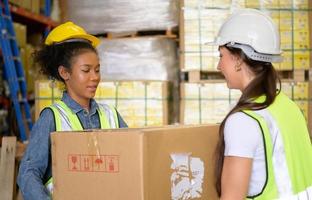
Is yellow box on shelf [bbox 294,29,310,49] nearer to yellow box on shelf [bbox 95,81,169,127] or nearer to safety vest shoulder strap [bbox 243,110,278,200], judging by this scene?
yellow box on shelf [bbox 95,81,169,127]

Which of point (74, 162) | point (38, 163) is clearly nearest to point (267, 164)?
point (74, 162)

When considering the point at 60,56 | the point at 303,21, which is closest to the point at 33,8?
the point at 303,21

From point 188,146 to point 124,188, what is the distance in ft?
1.10

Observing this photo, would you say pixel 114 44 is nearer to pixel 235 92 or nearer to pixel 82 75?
pixel 235 92

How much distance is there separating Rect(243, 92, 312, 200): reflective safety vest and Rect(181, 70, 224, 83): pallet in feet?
11.2

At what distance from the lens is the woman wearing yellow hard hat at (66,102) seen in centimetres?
252

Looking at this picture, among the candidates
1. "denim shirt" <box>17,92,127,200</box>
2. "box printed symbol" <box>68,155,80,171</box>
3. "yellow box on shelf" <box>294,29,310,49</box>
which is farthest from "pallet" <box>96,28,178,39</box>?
"box printed symbol" <box>68,155,80,171</box>

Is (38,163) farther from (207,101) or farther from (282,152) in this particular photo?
(207,101)

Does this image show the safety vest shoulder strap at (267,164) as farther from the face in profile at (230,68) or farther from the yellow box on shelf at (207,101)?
the yellow box on shelf at (207,101)

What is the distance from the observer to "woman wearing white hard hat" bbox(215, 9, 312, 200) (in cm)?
207

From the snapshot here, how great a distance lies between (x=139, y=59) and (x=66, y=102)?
329cm

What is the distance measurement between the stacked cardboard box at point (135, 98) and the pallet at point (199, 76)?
0.75 ft

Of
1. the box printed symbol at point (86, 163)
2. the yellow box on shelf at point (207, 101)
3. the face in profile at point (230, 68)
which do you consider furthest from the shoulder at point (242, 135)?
the yellow box on shelf at point (207, 101)

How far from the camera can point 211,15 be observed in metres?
5.60
